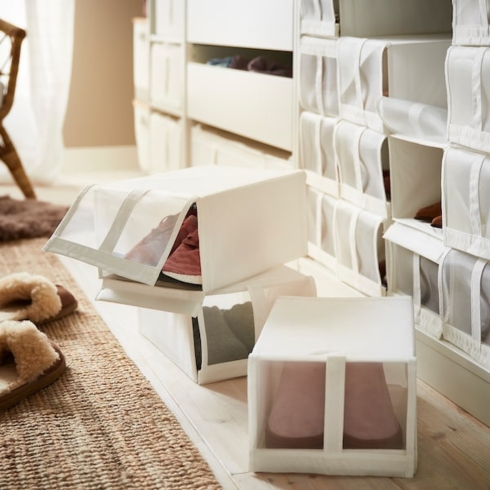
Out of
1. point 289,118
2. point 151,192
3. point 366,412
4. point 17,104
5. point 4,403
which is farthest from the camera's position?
point 17,104

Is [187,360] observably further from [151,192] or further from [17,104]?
[17,104]

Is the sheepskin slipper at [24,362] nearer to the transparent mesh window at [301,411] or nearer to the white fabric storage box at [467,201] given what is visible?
the transparent mesh window at [301,411]

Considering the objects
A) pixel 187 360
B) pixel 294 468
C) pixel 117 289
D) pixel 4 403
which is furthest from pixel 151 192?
pixel 294 468

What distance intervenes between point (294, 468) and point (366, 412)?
15 cm

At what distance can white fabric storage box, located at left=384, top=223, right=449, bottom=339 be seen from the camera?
1.60 meters

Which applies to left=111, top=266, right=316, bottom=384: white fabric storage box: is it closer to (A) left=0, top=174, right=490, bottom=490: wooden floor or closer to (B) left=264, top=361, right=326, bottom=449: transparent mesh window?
(A) left=0, top=174, right=490, bottom=490: wooden floor

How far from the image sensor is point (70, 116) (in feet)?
13.3

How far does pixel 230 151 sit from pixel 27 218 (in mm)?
824

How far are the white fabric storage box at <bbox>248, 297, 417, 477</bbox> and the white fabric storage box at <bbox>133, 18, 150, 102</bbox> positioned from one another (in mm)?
2438

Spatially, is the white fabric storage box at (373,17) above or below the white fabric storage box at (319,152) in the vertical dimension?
above

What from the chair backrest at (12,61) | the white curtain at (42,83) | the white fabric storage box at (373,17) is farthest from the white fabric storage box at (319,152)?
the white curtain at (42,83)

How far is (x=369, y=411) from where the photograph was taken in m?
1.32

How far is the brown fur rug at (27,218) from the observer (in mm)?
2807

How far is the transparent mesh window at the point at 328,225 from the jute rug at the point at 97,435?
0.61m
